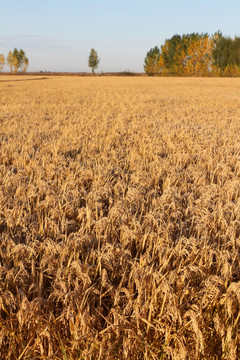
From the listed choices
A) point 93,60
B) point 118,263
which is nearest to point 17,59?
point 93,60

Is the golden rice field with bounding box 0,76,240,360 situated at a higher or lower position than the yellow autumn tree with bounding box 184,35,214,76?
lower

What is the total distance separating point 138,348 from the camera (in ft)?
4.59

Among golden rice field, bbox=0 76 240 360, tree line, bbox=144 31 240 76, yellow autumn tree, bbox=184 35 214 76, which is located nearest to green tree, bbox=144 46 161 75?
tree line, bbox=144 31 240 76

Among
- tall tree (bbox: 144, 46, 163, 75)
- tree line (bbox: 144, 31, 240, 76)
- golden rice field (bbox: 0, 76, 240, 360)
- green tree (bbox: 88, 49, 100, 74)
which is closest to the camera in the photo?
golden rice field (bbox: 0, 76, 240, 360)

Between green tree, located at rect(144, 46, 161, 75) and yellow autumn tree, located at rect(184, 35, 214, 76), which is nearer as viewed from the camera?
yellow autumn tree, located at rect(184, 35, 214, 76)

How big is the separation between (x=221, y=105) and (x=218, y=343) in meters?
12.0

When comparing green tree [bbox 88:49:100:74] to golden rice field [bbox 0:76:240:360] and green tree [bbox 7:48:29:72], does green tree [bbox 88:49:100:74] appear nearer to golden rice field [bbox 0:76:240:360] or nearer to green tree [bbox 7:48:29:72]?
green tree [bbox 7:48:29:72]

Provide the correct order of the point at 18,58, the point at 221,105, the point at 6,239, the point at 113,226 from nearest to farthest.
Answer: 1. the point at 6,239
2. the point at 113,226
3. the point at 221,105
4. the point at 18,58

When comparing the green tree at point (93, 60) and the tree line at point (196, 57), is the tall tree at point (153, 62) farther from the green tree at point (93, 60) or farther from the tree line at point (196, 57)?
the green tree at point (93, 60)

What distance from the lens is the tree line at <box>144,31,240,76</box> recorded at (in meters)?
59.2

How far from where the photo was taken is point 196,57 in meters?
66.0

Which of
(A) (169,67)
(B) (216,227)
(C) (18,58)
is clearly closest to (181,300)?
(B) (216,227)

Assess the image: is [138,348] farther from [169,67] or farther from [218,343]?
[169,67]

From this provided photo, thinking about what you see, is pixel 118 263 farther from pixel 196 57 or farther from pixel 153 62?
pixel 153 62
